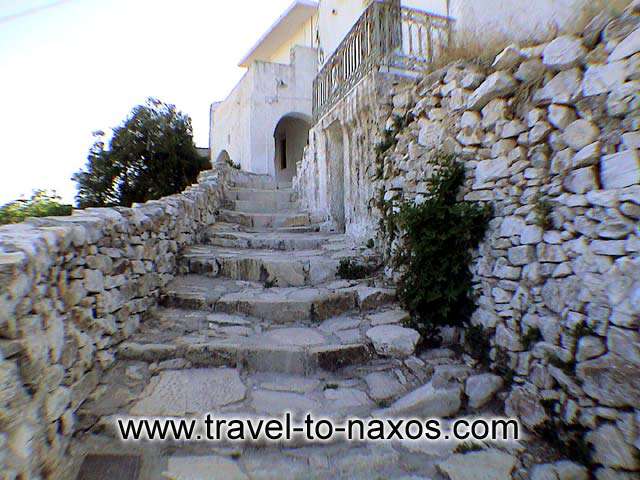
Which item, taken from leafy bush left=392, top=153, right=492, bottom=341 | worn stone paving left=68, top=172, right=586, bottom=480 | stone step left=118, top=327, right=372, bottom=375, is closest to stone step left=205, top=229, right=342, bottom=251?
worn stone paving left=68, top=172, right=586, bottom=480

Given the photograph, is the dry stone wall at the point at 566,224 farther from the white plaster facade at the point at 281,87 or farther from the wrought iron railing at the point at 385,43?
Answer: the white plaster facade at the point at 281,87

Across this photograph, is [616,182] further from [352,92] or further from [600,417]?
[352,92]

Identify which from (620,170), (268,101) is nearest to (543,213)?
(620,170)

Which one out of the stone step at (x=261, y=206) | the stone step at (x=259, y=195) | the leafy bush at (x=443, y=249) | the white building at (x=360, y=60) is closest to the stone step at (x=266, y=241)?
the white building at (x=360, y=60)

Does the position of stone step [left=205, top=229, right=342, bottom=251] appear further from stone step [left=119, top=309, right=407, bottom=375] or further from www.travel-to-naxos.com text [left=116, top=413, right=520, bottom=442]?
www.travel-to-naxos.com text [left=116, top=413, right=520, bottom=442]

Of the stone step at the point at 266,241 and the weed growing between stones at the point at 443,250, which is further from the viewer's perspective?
the stone step at the point at 266,241

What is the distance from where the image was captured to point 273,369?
264 cm

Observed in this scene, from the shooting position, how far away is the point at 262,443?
2.02m

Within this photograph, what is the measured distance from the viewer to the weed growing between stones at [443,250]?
2.68 metres

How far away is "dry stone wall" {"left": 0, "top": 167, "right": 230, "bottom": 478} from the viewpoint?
1465 millimetres

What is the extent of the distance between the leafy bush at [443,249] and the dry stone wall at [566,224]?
102mm

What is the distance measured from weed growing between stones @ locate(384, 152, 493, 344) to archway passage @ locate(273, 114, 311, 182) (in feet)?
36.4

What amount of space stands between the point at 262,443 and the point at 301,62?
37.3 feet

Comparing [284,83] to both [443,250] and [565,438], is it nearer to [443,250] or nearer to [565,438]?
[443,250]
